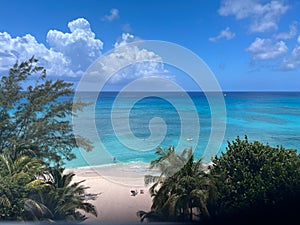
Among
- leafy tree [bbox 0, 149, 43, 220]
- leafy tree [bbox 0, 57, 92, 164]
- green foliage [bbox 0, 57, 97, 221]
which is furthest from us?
leafy tree [bbox 0, 57, 92, 164]

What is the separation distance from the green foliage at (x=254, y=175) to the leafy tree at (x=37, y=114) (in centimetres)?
138

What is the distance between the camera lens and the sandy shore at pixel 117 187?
252cm

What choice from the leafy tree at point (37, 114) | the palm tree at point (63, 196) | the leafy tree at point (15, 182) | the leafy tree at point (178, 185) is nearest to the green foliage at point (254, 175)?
the leafy tree at point (178, 185)

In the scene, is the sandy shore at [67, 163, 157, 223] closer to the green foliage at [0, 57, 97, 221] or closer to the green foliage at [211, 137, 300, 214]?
the green foliage at [0, 57, 97, 221]

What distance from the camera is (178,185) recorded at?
2.34 meters

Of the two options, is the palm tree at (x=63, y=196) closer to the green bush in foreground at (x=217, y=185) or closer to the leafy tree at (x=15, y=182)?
the leafy tree at (x=15, y=182)

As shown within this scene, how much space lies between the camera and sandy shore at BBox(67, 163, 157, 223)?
8.28ft

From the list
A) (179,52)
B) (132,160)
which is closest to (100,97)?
(179,52)

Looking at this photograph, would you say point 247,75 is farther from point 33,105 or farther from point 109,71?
point 33,105

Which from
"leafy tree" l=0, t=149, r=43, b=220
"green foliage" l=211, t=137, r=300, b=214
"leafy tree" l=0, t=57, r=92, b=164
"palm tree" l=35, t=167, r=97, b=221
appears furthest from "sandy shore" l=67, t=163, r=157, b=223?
"green foliage" l=211, t=137, r=300, b=214

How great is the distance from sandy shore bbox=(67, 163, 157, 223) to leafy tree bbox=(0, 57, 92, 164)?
342 mm

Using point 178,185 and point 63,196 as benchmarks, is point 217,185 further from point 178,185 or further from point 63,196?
point 63,196

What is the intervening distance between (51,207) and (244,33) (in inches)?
90.6

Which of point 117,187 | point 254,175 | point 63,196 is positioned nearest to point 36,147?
point 63,196
